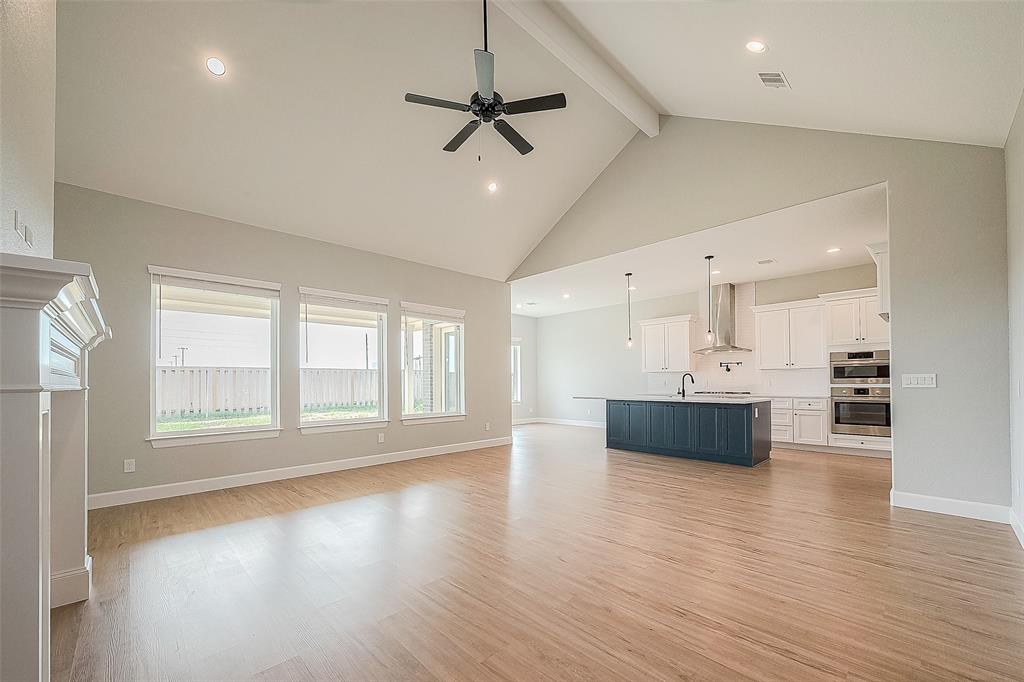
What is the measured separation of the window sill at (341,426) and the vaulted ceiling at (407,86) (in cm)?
A: 238

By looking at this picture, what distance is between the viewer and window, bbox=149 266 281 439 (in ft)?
15.3

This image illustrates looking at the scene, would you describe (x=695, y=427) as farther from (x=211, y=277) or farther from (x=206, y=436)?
(x=211, y=277)

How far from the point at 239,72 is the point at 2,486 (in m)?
3.96

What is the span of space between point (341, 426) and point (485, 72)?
4.54 m

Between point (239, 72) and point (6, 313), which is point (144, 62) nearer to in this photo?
point (239, 72)

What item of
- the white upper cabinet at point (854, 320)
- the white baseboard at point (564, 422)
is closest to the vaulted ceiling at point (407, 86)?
the white upper cabinet at point (854, 320)

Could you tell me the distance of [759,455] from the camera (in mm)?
6223

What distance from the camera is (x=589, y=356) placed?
11.0m

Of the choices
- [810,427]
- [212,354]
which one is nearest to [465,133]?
[212,354]

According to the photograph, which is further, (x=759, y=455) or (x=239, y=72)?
(x=759, y=455)

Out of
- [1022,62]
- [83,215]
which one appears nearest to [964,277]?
[1022,62]

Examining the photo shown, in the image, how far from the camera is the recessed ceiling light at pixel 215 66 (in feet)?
11.8

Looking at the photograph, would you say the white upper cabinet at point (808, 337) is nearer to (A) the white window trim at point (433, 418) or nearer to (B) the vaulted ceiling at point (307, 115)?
(B) the vaulted ceiling at point (307, 115)

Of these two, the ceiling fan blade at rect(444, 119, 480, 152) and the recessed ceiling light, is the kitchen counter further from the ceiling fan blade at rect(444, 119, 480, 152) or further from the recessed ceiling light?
the recessed ceiling light
